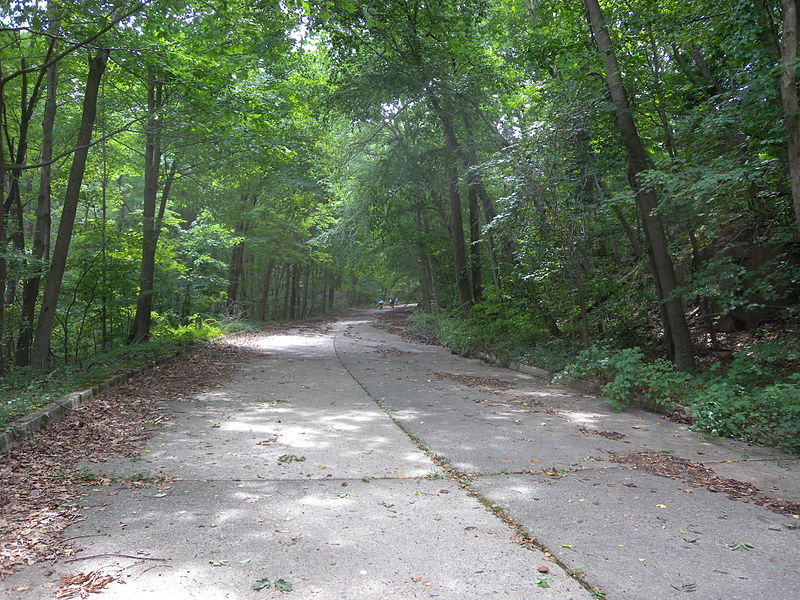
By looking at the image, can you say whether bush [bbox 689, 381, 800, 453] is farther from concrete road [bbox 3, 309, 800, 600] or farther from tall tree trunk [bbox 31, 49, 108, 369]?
tall tree trunk [bbox 31, 49, 108, 369]

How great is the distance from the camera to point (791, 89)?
18.5 feet

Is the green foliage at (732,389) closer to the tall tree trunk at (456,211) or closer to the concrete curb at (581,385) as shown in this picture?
the concrete curb at (581,385)

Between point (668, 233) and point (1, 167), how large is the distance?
11602 millimetres

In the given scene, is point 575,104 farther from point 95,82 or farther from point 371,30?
point 95,82

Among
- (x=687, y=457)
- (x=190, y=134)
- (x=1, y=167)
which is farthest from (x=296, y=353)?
(x=687, y=457)

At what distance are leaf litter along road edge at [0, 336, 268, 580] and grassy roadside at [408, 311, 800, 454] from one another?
20.1ft

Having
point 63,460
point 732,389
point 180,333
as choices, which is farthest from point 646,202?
point 180,333

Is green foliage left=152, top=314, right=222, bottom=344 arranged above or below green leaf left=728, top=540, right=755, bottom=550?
above

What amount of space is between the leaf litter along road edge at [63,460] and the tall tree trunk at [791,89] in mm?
7450

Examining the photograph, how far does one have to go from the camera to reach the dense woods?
23.1 ft

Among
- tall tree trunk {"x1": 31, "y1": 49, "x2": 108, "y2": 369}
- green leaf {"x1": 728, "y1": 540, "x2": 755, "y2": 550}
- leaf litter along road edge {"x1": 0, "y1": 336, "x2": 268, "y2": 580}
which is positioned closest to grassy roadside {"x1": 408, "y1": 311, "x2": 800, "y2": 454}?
green leaf {"x1": 728, "y1": 540, "x2": 755, "y2": 550}

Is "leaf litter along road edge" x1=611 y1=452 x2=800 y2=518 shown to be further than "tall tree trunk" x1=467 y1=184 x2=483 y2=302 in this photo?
No

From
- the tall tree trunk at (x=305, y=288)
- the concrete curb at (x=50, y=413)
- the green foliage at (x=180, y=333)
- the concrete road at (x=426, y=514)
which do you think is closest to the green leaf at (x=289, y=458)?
the concrete road at (x=426, y=514)

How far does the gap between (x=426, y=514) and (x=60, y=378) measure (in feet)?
22.1
